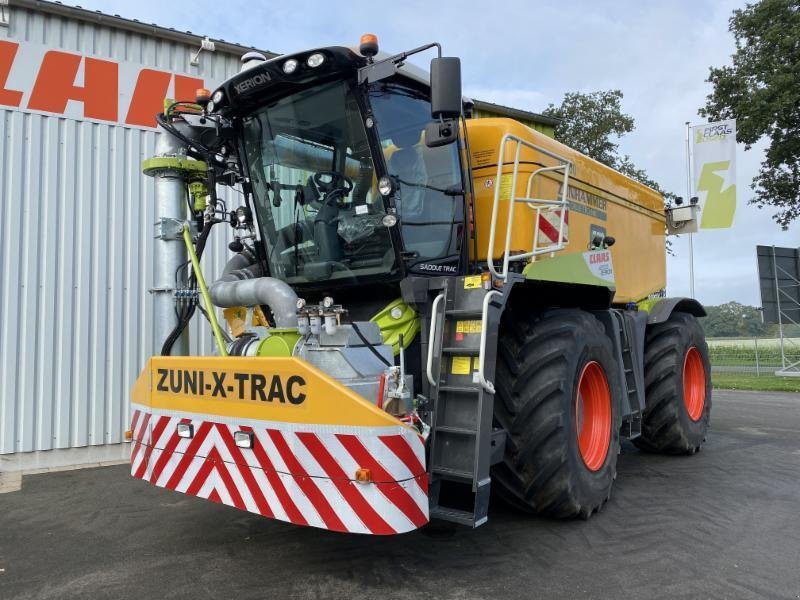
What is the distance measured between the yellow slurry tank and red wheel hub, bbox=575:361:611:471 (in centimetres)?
90

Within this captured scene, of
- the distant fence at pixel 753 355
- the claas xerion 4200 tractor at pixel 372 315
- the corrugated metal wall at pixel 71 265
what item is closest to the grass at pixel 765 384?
the distant fence at pixel 753 355

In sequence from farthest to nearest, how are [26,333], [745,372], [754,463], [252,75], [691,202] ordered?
[745,372], [691,202], [26,333], [754,463], [252,75]

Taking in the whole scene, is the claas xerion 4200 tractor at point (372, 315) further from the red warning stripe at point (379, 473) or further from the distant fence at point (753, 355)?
the distant fence at point (753, 355)

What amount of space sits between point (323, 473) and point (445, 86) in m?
2.13

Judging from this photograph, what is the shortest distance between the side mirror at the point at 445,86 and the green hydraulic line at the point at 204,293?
76.7 inches

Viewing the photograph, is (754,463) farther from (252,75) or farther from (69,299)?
(69,299)

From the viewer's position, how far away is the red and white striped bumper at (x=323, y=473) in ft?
9.45

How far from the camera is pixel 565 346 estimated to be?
3.86 m

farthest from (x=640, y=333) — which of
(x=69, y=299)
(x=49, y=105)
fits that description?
(x=49, y=105)

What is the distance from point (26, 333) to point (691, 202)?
7773 millimetres

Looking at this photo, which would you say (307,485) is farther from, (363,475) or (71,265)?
(71,265)

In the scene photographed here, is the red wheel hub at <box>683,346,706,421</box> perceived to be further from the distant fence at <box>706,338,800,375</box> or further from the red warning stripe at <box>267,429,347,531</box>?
the distant fence at <box>706,338,800,375</box>

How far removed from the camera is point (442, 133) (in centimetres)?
342

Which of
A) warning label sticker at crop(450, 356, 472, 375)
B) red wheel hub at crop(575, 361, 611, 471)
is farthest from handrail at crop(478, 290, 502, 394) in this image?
red wheel hub at crop(575, 361, 611, 471)
